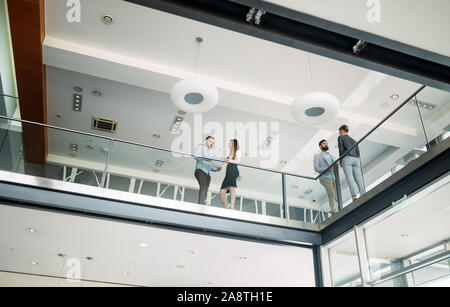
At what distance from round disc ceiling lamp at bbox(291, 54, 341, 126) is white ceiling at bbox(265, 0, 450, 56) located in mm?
3048

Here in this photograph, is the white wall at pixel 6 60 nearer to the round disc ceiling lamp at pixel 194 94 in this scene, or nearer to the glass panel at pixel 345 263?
the round disc ceiling lamp at pixel 194 94

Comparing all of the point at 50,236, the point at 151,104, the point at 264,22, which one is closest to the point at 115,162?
the point at 50,236

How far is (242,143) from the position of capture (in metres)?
9.43

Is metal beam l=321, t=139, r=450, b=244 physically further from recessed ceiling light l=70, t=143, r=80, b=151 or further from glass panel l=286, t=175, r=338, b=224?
recessed ceiling light l=70, t=143, r=80, b=151

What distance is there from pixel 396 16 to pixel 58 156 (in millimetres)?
4995

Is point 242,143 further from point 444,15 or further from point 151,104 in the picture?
point 444,15

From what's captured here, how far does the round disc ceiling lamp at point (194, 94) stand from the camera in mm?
5602

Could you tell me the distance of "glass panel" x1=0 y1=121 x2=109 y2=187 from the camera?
5.50 metres

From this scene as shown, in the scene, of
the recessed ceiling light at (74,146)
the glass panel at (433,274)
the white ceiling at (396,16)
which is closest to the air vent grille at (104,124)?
the recessed ceiling light at (74,146)

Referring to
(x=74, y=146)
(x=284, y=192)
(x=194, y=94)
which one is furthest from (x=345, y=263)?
(x=74, y=146)

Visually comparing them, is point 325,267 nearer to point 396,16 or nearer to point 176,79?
point 176,79

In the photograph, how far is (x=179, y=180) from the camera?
6.16 metres

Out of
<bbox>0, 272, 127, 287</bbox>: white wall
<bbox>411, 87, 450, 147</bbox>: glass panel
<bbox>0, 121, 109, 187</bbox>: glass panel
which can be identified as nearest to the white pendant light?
<bbox>411, 87, 450, 147</bbox>: glass panel

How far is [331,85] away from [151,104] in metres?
3.74
